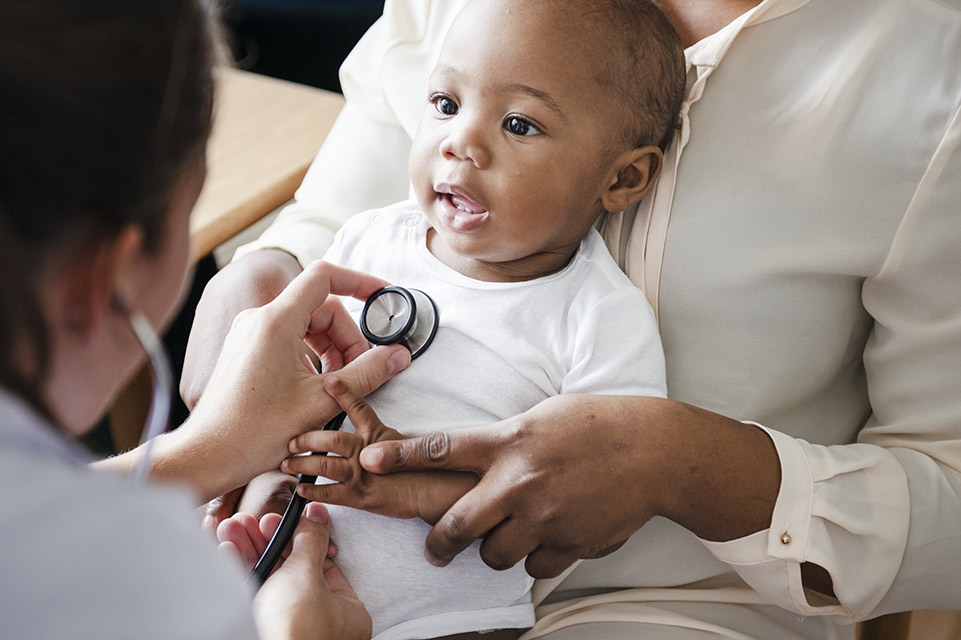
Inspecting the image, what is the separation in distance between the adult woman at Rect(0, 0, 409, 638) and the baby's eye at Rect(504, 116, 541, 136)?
0.57m

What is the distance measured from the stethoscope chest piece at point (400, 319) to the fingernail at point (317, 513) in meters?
0.21

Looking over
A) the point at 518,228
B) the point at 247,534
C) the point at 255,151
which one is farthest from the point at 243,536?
the point at 255,151

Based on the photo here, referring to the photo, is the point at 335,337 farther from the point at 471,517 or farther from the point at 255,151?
the point at 255,151

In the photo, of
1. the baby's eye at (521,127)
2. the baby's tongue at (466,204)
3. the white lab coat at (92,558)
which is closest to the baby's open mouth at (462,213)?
the baby's tongue at (466,204)

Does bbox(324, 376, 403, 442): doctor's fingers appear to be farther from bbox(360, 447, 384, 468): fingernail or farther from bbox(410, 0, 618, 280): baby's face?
bbox(410, 0, 618, 280): baby's face

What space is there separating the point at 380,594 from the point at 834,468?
0.55 meters

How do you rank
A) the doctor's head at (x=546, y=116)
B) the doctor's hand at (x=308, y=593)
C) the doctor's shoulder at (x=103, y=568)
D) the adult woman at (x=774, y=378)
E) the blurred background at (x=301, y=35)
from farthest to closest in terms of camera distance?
1. the blurred background at (x=301, y=35)
2. the doctor's head at (x=546, y=116)
3. the adult woman at (x=774, y=378)
4. the doctor's hand at (x=308, y=593)
5. the doctor's shoulder at (x=103, y=568)

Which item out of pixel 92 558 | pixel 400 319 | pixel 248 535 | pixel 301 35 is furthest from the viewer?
pixel 301 35

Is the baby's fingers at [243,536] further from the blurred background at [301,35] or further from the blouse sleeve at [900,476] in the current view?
the blurred background at [301,35]

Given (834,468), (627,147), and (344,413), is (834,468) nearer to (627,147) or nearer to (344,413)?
(627,147)

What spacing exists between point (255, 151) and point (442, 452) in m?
1.04

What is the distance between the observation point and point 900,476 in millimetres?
1097

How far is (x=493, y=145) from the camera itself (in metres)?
1.13

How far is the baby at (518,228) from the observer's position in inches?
43.0
